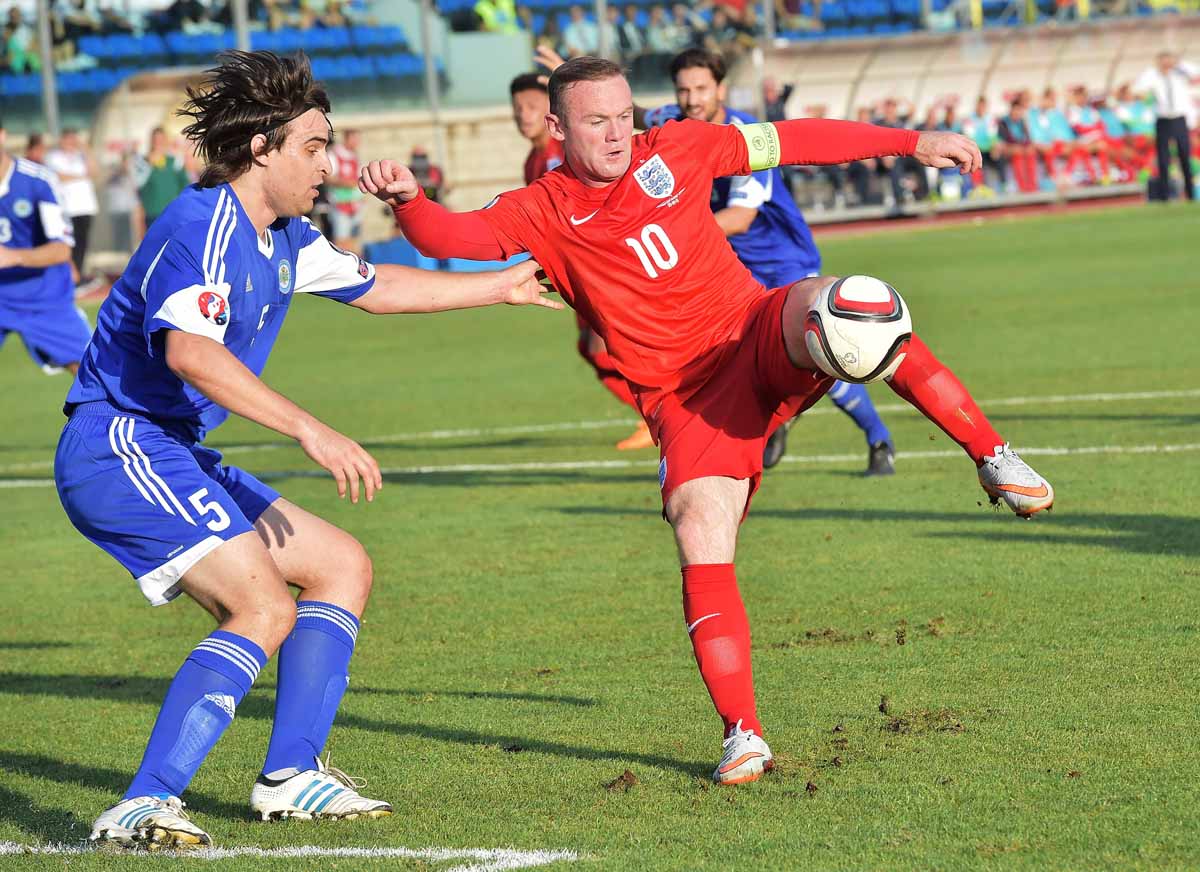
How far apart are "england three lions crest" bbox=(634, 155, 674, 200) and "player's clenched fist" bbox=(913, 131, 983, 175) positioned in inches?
28.3

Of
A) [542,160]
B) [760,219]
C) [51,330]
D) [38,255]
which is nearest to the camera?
[760,219]

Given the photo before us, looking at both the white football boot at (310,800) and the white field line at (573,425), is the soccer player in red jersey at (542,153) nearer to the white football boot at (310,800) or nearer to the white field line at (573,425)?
the white field line at (573,425)

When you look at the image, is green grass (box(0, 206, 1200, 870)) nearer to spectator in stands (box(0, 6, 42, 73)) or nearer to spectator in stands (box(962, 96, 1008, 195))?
spectator in stands (box(0, 6, 42, 73))

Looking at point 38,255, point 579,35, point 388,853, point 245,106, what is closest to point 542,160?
point 38,255

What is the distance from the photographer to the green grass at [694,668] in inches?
165

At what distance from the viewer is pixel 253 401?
13.4ft

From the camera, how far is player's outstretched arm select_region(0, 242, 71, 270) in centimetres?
968

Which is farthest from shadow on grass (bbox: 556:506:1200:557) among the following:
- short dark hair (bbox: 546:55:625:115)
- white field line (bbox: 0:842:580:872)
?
white field line (bbox: 0:842:580:872)

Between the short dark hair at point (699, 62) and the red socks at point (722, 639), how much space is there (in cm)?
481

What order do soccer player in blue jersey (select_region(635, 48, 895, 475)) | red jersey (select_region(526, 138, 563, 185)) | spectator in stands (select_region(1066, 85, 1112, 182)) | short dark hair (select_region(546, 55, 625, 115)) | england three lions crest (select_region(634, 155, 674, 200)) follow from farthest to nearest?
spectator in stands (select_region(1066, 85, 1112, 182)), red jersey (select_region(526, 138, 563, 185)), soccer player in blue jersey (select_region(635, 48, 895, 475)), england three lions crest (select_region(634, 155, 674, 200)), short dark hair (select_region(546, 55, 625, 115))

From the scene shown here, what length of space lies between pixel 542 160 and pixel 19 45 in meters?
26.3

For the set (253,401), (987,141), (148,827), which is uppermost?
(253,401)

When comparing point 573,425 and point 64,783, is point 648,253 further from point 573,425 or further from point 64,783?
point 573,425

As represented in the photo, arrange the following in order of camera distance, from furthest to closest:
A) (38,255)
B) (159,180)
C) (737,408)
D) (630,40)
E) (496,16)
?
(630,40) < (496,16) < (159,180) < (38,255) < (737,408)
